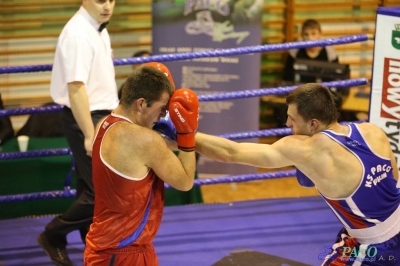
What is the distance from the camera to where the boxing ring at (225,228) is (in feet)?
12.5

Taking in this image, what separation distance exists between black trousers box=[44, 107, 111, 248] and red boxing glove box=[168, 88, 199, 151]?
1.12 m

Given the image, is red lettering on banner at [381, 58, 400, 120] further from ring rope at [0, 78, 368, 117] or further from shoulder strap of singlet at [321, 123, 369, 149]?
shoulder strap of singlet at [321, 123, 369, 149]

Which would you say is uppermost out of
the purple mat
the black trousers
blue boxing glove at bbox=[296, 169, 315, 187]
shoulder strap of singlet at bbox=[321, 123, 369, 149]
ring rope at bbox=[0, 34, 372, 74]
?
ring rope at bbox=[0, 34, 372, 74]

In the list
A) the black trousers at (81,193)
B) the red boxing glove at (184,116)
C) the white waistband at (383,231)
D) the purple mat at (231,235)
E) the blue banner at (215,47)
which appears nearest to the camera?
the red boxing glove at (184,116)

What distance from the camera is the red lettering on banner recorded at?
3.84 m

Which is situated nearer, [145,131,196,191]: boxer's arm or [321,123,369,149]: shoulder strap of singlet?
[145,131,196,191]: boxer's arm

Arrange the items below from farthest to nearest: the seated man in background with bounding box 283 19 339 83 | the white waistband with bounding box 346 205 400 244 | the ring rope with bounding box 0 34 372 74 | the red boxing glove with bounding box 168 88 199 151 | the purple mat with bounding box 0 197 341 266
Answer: the seated man in background with bounding box 283 19 339 83 < the ring rope with bounding box 0 34 372 74 < the purple mat with bounding box 0 197 341 266 < the white waistband with bounding box 346 205 400 244 < the red boxing glove with bounding box 168 88 199 151

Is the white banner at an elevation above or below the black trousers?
above

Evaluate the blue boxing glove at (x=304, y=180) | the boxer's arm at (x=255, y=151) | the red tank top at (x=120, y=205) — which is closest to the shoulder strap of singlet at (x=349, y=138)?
the boxer's arm at (x=255, y=151)

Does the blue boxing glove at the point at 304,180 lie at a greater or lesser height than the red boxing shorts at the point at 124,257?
greater

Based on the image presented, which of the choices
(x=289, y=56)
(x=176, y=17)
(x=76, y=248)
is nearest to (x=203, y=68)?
(x=176, y=17)

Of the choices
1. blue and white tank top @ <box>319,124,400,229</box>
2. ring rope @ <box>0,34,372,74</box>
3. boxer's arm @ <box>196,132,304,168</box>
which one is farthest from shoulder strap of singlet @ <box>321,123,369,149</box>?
ring rope @ <box>0,34,372,74</box>

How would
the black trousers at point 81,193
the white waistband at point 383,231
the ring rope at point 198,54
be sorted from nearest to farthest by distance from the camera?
the white waistband at point 383,231, the black trousers at point 81,193, the ring rope at point 198,54

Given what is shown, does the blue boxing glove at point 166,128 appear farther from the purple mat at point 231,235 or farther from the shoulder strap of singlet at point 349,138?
the purple mat at point 231,235
